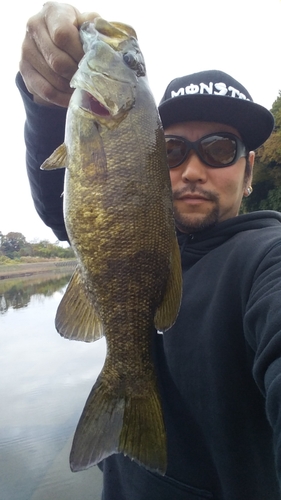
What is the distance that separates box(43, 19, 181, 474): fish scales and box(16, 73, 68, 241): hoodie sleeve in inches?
24.4

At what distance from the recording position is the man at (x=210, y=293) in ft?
4.84

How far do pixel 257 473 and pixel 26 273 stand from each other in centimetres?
3459

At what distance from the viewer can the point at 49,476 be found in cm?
414

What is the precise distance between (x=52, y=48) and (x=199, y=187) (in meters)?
1.07

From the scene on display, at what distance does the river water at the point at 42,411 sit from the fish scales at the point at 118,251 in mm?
2980

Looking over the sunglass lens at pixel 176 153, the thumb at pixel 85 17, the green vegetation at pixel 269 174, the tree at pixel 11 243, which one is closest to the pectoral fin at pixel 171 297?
the sunglass lens at pixel 176 153

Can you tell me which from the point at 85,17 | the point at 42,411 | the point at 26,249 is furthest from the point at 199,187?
the point at 26,249

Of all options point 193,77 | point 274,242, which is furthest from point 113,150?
point 193,77

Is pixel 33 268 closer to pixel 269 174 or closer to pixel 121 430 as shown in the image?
pixel 269 174

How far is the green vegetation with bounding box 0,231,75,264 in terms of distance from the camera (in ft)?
146

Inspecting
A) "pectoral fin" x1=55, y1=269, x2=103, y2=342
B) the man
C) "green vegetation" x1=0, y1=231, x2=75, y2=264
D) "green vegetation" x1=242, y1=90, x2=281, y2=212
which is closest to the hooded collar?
the man

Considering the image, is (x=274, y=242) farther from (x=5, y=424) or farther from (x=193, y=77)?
(x=5, y=424)

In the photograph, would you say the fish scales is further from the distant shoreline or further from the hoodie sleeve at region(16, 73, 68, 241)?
the distant shoreline

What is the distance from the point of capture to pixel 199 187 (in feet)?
7.07
